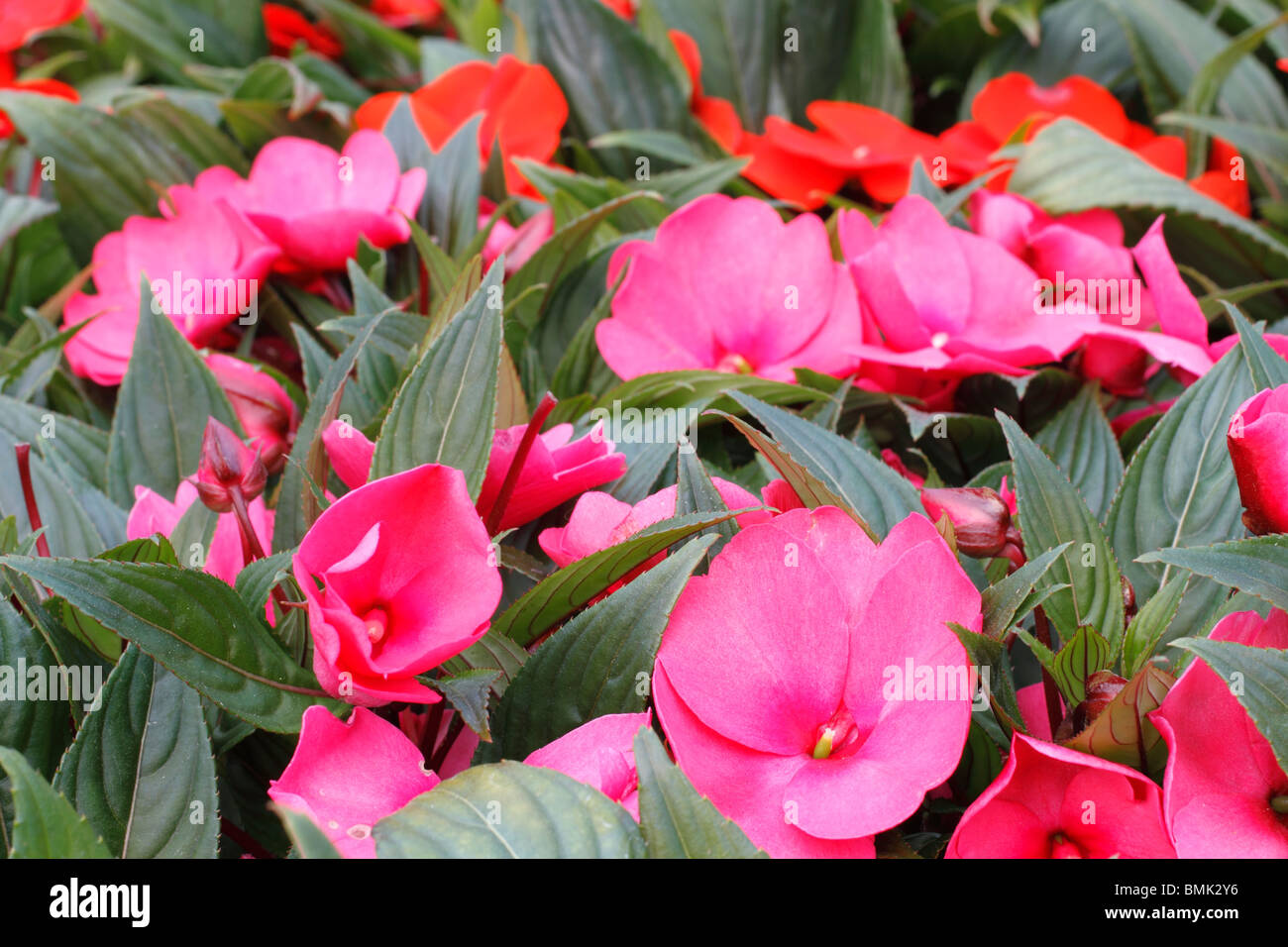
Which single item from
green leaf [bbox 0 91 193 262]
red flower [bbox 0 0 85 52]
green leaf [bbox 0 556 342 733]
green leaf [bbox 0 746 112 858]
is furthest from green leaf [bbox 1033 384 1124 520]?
red flower [bbox 0 0 85 52]

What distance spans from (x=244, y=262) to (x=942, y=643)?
78 centimetres

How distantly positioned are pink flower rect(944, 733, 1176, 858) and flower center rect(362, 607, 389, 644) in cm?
30

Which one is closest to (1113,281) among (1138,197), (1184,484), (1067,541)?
(1138,197)

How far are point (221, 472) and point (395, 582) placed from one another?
17 centimetres

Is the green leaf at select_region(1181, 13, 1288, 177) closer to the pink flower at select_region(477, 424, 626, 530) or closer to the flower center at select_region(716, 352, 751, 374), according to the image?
the flower center at select_region(716, 352, 751, 374)

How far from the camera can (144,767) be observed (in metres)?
0.61

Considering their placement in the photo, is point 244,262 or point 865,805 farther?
point 244,262

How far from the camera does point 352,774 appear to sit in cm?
56

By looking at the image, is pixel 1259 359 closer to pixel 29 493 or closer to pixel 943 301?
pixel 943 301

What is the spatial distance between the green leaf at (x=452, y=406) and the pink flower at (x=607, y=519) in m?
0.07

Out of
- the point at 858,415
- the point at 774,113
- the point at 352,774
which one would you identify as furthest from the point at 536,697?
the point at 774,113

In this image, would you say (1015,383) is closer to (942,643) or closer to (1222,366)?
(1222,366)

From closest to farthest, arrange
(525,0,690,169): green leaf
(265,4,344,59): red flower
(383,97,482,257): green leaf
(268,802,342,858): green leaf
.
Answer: (268,802,342,858): green leaf < (383,97,482,257): green leaf < (525,0,690,169): green leaf < (265,4,344,59): red flower

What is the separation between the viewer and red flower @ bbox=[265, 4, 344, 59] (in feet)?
5.87
